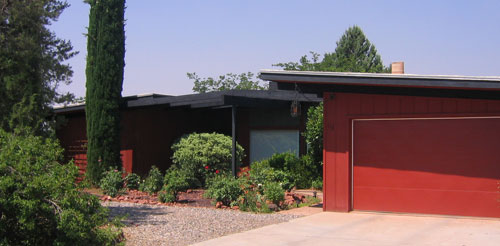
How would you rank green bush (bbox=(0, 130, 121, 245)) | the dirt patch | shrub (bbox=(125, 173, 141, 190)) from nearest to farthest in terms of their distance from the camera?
green bush (bbox=(0, 130, 121, 245))
the dirt patch
shrub (bbox=(125, 173, 141, 190))

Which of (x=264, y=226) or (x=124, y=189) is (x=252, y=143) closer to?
(x=124, y=189)

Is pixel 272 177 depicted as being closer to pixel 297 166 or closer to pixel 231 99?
pixel 231 99

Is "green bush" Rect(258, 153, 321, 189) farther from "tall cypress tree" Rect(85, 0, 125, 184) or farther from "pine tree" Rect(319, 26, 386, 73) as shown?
"pine tree" Rect(319, 26, 386, 73)

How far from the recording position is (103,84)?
1677 centimetres

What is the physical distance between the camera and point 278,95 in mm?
→ 15961

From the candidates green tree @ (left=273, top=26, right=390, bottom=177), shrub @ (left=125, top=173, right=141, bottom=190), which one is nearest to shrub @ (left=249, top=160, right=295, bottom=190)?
shrub @ (left=125, top=173, right=141, bottom=190)

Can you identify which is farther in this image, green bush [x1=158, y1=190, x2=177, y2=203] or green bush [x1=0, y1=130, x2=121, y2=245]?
green bush [x1=158, y1=190, x2=177, y2=203]

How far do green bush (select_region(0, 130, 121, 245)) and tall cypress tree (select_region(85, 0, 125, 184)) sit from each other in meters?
10.1

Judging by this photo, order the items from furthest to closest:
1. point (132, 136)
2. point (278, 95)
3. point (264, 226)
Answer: point (132, 136)
point (278, 95)
point (264, 226)

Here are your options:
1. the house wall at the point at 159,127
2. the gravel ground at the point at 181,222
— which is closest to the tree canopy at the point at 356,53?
the house wall at the point at 159,127

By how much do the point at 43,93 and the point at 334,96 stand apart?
31.5 ft

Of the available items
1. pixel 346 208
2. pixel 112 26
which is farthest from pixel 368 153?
pixel 112 26

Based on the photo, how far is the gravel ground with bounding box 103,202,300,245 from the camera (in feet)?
27.8

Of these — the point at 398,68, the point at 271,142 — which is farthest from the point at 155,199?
the point at 398,68
